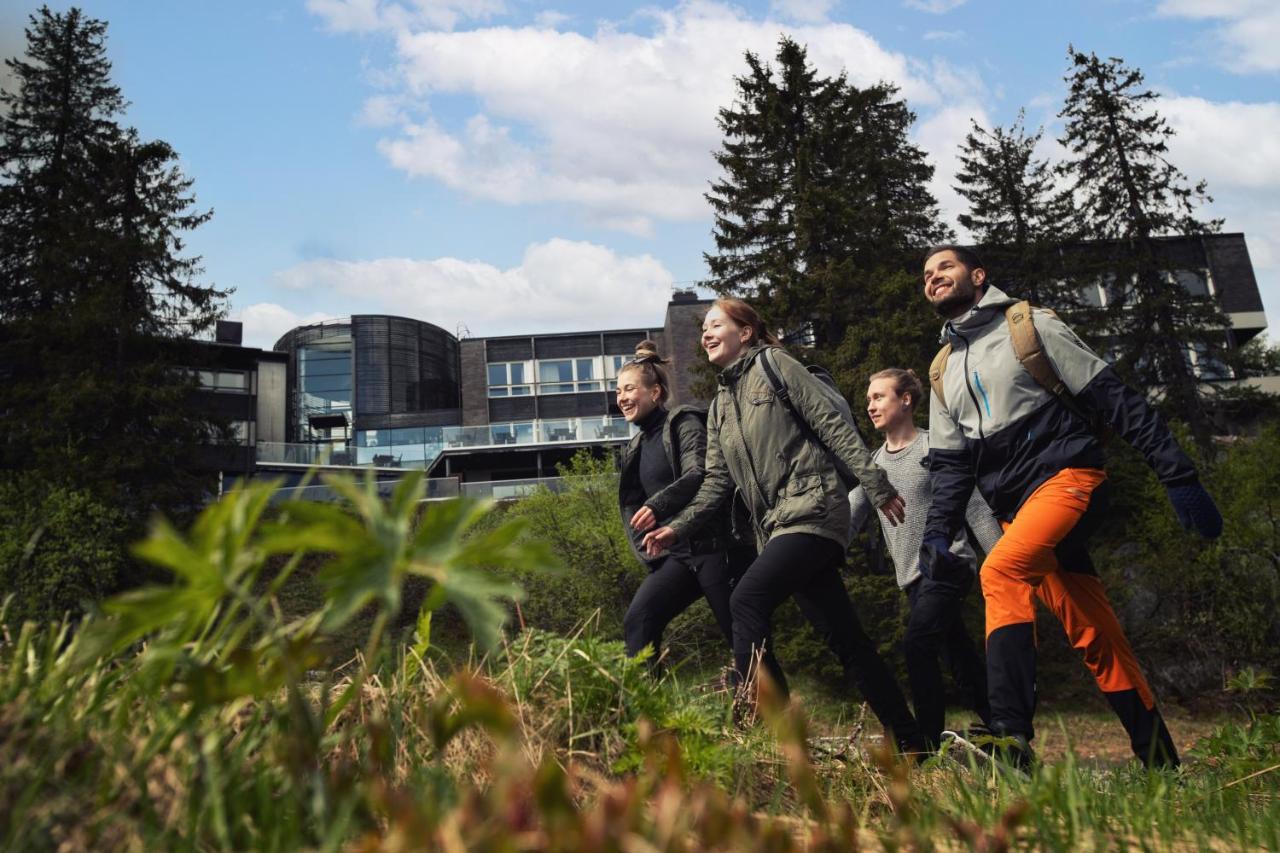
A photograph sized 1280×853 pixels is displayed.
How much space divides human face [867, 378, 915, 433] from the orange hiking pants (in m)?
1.74

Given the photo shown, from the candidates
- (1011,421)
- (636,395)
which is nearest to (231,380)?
(636,395)

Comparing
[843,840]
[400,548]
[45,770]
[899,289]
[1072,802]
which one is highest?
[899,289]

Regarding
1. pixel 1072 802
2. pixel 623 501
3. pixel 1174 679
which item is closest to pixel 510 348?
pixel 1174 679

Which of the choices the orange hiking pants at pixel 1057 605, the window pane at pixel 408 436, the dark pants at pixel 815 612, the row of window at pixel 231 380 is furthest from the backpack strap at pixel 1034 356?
the row of window at pixel 231 380

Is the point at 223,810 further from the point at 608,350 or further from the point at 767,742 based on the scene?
the point at 608,350

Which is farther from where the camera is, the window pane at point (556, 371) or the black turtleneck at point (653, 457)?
the window pane at point (556, 371)

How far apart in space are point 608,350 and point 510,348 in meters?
6.62

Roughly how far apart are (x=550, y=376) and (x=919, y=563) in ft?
182

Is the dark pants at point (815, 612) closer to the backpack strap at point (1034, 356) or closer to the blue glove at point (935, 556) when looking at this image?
the blue glove at point (935, 556)

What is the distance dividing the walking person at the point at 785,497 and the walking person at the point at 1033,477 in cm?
48

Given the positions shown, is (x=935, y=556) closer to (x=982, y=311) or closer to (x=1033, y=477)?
(x=1033, y=477)

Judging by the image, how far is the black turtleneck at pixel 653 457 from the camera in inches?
214

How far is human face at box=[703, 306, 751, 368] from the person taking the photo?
506 centimetres

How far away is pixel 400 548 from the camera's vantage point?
76cm
